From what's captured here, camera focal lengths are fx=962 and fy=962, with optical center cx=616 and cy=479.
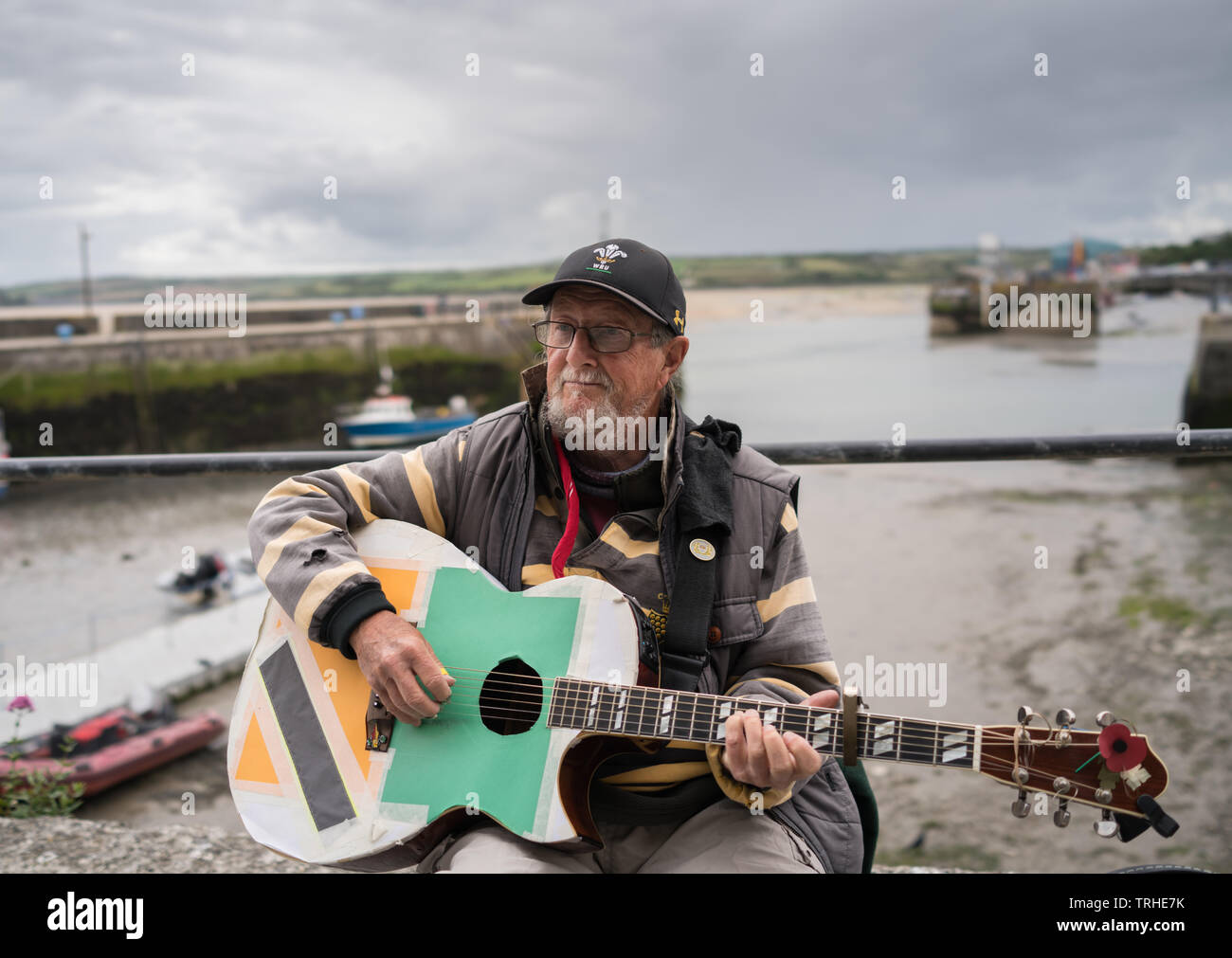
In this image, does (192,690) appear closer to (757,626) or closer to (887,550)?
(757,626)

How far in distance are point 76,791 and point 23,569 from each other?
35.2 meters

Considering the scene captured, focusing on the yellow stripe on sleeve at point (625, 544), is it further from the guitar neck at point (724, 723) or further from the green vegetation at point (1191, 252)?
the green vegetation at point (1191, 252)

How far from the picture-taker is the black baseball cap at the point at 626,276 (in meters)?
2.28

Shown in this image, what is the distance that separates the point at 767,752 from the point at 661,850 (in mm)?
425

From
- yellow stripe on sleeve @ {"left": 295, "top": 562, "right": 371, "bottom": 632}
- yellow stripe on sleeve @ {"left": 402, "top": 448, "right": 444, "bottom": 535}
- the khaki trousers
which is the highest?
yellow stripe on sleeve @ {"left": 402, "top": 448, "right": 444, "bottom": 535}

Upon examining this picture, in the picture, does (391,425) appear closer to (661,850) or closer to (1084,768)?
(661,850)

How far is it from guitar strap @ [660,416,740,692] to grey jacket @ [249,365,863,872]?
0.03 m

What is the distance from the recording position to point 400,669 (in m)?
2.13

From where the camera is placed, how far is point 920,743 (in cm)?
184

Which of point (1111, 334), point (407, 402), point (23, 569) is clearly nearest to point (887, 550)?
point (407, 402)

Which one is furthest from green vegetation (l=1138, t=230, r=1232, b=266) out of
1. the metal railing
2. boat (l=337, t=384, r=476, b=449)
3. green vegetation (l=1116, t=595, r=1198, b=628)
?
the metal railing

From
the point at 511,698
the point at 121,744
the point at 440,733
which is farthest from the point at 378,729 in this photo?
the point at 121,744

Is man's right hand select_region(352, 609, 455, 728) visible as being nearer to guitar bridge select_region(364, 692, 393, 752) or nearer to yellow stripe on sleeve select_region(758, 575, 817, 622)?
guitar bridge select_region(364, 692, 393, 752)

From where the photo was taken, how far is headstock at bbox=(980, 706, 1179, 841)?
1.74 m
